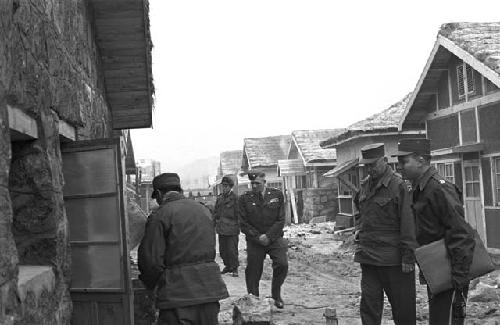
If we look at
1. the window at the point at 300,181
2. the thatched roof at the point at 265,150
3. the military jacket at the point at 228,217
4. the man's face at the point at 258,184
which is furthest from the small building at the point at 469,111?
the thatched roof at the point at 265,150

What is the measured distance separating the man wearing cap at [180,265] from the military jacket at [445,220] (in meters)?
1.86

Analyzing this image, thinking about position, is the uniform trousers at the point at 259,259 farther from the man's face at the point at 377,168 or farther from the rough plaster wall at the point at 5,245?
the rough plaster wall at the point at 5,245

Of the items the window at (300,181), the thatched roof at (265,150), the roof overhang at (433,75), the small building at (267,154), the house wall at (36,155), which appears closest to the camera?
the house wall at (36,155)

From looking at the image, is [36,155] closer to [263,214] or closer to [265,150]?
[263,214]

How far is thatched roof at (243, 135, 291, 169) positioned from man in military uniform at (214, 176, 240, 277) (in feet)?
81.1

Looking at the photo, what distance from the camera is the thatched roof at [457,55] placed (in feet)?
40.0

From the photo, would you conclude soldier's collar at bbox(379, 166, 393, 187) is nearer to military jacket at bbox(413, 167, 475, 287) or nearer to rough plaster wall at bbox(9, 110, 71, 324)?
military jacket at bbox(413, 167, 475, 287)

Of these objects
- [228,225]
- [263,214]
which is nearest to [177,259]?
[263,214]

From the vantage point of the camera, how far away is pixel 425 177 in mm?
5270

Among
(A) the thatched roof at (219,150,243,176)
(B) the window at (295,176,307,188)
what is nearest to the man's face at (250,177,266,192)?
(B) the window at (295,176,307,188)

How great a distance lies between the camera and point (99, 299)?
4445 mm

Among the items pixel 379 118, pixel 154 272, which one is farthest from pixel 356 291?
pixel 379 118

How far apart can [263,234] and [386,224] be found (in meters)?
2.72

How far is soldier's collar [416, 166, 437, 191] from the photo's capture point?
5.24 metres
